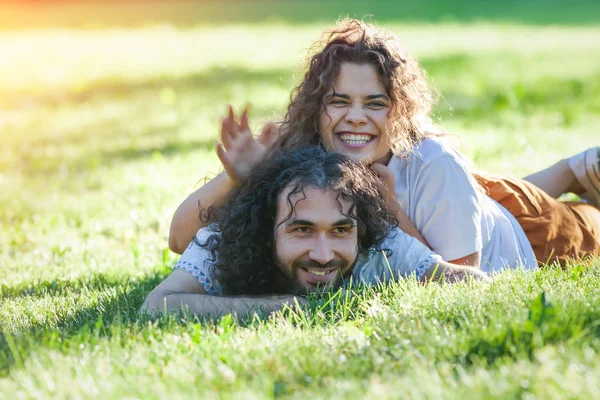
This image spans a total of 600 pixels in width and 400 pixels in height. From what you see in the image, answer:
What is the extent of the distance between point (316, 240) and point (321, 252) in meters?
0.08

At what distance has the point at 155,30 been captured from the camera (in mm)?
21875

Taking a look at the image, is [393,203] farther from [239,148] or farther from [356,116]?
[239,148]

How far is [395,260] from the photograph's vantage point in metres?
4.58

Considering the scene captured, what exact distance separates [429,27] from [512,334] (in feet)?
62.0

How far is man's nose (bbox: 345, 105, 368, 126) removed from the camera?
4883 mm

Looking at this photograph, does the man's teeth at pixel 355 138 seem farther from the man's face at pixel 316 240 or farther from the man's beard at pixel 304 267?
the man's beard at pixel 304 267

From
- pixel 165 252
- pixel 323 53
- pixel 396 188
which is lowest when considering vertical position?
pixel 165 252

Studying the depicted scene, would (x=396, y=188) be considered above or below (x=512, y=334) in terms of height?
above

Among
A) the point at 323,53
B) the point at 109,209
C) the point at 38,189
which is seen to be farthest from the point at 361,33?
the point at 38,189

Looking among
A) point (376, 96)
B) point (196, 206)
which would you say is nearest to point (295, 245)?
point (196, 206)

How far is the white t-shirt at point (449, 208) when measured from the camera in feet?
15.4

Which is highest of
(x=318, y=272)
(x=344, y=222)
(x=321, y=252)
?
(x=344, y=222)

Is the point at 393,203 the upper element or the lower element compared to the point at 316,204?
lower

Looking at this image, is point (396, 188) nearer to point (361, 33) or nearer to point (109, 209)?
point (361, 33)
